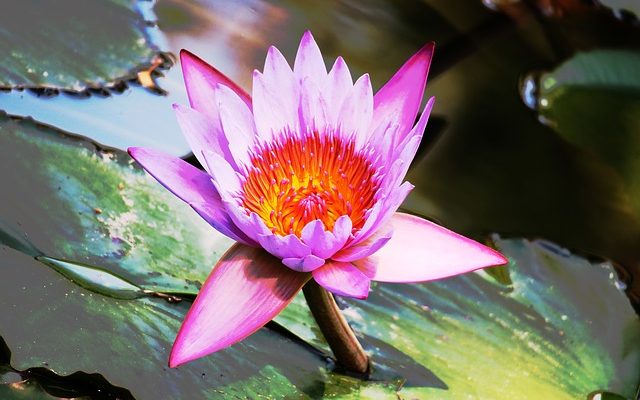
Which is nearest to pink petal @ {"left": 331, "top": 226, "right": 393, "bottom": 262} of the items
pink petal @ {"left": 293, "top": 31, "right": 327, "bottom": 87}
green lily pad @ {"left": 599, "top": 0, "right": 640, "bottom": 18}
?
pink petal @ {"left": 293, "top": 31, "right": 327, "bottom": 87}

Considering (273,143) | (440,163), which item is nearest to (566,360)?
(440,163)

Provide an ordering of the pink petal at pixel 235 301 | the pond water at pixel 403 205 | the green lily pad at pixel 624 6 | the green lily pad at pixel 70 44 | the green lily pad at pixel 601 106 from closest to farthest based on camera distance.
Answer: the pink petal at pixel 235 301, the pond water at pixel 403 205, the green lily pad at pixel 70 44, the green lily pad at pixel 601 106, the green lily pad at pixel 624 6

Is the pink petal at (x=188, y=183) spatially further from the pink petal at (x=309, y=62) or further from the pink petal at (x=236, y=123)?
the pink petal at (x=309, y=62)

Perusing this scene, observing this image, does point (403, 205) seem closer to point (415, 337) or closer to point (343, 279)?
point (415, 337)

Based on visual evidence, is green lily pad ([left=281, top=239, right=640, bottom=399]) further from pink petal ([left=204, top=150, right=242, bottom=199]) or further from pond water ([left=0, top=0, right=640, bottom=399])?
pink petal ([left=204, top=150, right=242, bottom=199])

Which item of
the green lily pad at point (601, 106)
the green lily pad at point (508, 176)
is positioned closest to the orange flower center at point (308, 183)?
the green lily pad at point (508, 176)

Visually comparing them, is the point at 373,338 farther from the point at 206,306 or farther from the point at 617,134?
the point at 617,134
